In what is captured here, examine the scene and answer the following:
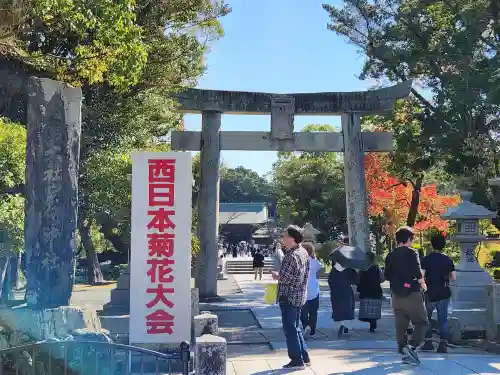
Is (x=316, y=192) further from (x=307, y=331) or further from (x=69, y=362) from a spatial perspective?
(x=69, y=362)

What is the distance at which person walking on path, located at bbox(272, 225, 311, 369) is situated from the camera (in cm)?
622

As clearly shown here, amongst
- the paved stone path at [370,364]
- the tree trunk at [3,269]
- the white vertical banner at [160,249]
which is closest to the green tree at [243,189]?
the tree trunk at [3,269]

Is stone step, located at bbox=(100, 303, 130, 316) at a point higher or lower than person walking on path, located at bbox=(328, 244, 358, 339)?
lower

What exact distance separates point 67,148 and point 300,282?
3.38 metres

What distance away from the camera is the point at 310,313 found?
9.02m

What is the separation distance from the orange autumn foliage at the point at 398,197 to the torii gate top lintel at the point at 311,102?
33.5ft

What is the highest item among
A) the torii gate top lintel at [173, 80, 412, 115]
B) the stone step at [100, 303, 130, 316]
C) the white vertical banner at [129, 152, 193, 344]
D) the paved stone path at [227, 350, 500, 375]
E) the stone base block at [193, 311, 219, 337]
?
the torii gate top lintel at [173, 80, 412, 115]

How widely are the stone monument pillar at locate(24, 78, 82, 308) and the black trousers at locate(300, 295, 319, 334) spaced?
12.9 ft

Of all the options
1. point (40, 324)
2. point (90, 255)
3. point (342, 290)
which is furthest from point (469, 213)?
point (90, 255)

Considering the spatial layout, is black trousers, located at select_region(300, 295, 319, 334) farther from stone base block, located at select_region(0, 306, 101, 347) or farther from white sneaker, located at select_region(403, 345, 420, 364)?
stone base block, located at select_region(0, 306, 101, 347)

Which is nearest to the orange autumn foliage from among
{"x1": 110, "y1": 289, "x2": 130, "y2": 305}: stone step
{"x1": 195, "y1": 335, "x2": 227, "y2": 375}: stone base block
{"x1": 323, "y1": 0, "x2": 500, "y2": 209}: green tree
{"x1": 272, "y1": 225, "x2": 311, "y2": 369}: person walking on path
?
{"x1": 323, "y1": 0, "x2": 500, "y2": 209}: green tree

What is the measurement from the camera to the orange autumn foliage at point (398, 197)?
82.8ft

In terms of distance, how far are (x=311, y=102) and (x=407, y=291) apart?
9207mm

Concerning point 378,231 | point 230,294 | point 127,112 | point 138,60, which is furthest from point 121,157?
point 378,231
